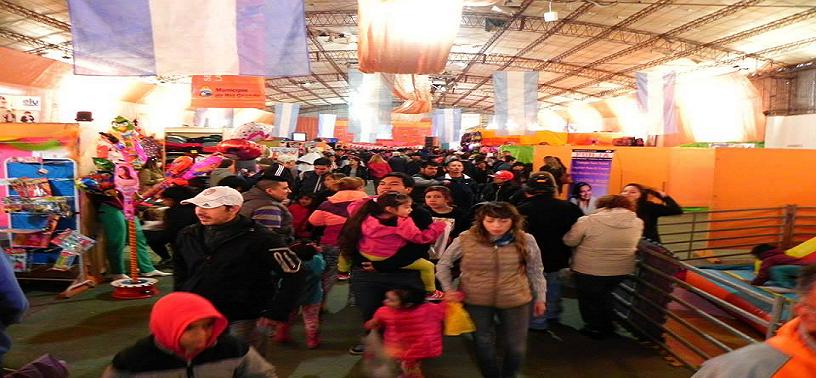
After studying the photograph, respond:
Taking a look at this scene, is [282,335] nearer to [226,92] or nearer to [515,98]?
[226,92]

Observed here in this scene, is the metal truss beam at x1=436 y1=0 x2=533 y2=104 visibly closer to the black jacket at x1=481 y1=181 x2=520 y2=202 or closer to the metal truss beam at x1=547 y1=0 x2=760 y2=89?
the metal truss beam at x1=547 y1=0 x2=760 y2=89

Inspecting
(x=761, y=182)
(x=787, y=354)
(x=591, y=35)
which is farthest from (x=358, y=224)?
(x=591, y=35)

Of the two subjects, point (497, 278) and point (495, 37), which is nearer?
point (497, 278)

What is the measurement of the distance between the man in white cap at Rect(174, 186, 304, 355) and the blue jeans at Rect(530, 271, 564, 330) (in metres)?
2.61

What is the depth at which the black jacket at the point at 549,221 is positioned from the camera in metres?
4.26

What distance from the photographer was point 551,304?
4.66 metres

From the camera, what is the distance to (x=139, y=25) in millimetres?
3404

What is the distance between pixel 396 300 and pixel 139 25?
2.49 metres

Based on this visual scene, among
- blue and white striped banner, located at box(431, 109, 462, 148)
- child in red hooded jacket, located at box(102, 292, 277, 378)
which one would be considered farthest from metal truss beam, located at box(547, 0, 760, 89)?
child in red hooded jacket, located at box(102, 292, 277, 378)

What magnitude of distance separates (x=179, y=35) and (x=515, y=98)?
9775 mm

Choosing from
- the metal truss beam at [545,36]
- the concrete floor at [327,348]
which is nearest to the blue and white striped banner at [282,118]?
the metal truss beam at [545,36]

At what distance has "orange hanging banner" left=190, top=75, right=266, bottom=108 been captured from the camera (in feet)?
33.2

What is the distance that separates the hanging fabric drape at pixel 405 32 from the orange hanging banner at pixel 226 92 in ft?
22.1

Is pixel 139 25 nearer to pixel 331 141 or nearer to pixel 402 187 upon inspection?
pixel 402 187
